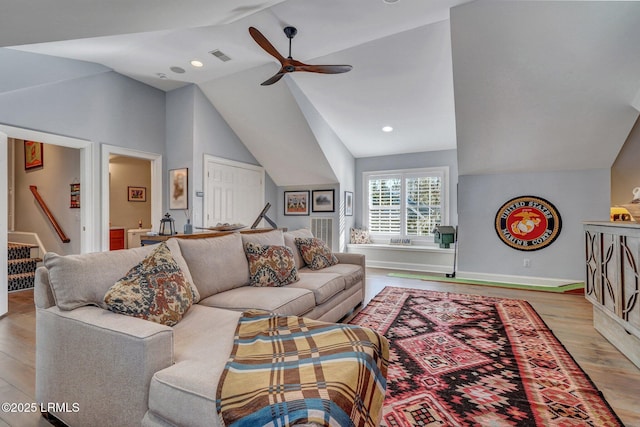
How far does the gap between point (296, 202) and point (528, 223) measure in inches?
166

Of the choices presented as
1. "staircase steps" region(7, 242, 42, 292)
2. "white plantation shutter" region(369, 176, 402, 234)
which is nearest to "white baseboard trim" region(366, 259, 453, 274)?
"white plantation shutter" region(369, 176, 402, 234)

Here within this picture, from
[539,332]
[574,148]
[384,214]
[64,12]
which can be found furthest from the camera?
[384,214]

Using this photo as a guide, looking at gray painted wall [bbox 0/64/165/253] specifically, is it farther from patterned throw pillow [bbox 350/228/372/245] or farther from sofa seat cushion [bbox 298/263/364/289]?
patterned throw pillow [bbox 350/228/372/245]

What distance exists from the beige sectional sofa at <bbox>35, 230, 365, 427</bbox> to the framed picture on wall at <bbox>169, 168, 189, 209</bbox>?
2903mm

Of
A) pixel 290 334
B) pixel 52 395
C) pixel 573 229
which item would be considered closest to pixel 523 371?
pixel 290 334

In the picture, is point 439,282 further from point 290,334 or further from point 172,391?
point 172,391

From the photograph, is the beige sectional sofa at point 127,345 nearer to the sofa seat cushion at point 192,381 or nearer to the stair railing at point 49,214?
the sofa seat cushion at point 192,381

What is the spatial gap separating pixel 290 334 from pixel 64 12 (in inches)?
99.6

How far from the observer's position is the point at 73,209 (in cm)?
490

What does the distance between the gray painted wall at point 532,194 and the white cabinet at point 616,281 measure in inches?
75.8

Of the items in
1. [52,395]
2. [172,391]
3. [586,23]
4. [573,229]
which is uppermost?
[586,23]

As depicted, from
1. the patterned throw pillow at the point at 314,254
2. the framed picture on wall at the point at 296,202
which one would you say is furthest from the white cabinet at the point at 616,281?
the framed picture on wall at the point at 296,202

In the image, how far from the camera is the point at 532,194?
480 cm

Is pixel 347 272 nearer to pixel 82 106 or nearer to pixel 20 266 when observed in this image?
pixel 82 106
